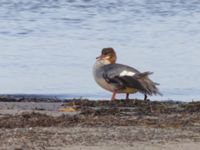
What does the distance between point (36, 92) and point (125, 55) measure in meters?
4.30

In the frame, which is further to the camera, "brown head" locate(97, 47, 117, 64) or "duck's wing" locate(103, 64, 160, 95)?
"brown head" locate(97, 47, 117, 64)

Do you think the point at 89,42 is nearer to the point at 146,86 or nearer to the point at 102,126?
the point at 146,86

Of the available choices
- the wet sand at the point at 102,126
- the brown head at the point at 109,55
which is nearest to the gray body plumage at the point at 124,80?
the wet sand at the point at 102,126

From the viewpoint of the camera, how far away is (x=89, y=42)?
21.2 metres

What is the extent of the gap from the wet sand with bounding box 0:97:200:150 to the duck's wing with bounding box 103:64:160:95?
477 millimetres

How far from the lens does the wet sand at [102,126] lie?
8.51 metres

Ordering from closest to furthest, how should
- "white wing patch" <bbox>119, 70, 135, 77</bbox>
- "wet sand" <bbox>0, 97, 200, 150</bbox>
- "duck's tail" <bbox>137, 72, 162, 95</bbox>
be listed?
"wet sand" <bbox>0, 97, 200, 150</bbox>
"duck's tail" <bbox>137, 72, 162, 95</bbox>
"white wing patch" <bbox>119, 70, 135, 77</bbox>

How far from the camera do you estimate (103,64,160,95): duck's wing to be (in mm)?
12250

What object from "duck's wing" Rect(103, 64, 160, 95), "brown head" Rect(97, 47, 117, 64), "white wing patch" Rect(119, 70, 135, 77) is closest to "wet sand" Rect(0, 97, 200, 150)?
"duck's wing" Rect(103, 64, 160, 95)

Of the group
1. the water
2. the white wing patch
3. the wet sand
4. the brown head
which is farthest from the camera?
the water

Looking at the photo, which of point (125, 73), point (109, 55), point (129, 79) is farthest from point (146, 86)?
point (109, 55)

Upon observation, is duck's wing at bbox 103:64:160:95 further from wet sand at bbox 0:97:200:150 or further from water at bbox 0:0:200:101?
water at bbox 0:0:200:101

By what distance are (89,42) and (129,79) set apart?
8980 mm

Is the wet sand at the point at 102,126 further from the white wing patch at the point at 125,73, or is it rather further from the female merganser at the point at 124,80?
the white wing patch at the point at 125,73
